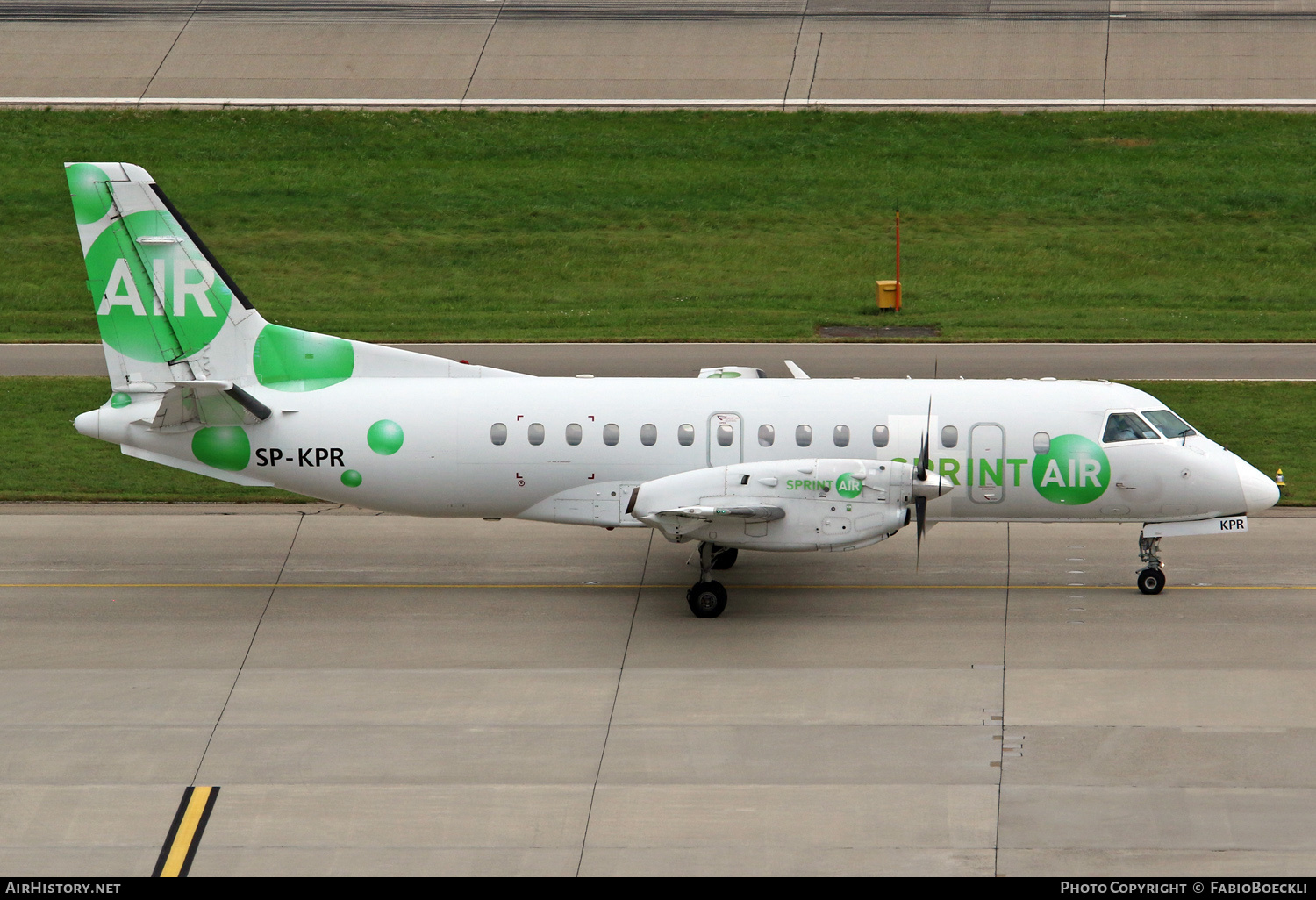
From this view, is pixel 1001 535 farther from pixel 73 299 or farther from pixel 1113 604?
pixel 73 299

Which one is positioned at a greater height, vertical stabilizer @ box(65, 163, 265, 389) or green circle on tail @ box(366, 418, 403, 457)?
vertical stabilizer @ box(65, 163, 265, 389)

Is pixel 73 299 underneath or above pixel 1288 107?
underneath

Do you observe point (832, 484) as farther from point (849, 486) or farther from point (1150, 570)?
point (1150, 570)

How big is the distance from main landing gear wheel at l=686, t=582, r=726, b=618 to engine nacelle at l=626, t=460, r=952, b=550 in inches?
34.6

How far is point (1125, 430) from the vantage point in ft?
72.4

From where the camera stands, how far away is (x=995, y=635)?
69.3ft

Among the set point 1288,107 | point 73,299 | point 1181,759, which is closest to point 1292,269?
point 1288,107

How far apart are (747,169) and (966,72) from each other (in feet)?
30.5

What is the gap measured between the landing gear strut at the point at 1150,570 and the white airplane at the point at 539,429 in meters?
0.03

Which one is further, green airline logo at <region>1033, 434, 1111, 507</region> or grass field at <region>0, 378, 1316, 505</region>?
grass field at <region>0, 378, 1316, 505</region>

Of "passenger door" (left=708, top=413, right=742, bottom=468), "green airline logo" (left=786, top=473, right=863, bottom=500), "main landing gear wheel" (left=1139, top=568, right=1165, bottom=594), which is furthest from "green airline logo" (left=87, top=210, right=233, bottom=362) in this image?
"main landing gear wheel" (left=1139, top=568, right=1165, bottom=594)

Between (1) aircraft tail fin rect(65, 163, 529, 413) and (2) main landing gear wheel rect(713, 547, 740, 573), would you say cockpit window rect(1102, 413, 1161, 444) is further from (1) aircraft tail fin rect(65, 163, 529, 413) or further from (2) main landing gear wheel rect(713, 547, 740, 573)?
(1) aircraft tail fin rect(65, 163, 529, 413)

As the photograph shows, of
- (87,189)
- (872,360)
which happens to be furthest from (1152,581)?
(87,189)

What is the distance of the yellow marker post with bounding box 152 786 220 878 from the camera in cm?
1564
